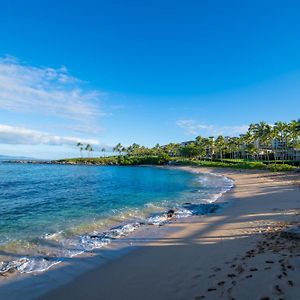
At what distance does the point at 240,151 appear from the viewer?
402 feet

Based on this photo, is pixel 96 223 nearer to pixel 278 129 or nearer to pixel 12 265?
pixel 12 265

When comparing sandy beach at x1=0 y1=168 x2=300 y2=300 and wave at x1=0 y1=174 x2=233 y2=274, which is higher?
sandy beach at x1=0 y1=168 x2=300 y2=300

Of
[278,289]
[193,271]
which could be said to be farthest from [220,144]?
[278,289]

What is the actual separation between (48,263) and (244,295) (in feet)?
23.6

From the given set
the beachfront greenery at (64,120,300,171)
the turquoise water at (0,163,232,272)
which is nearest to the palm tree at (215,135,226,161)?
the beachfront greenery at (64,120,300,171)

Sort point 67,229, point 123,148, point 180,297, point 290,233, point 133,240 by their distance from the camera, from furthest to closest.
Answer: point 123,148, point 67,229, point 133,240, point 290,233, point 180,297

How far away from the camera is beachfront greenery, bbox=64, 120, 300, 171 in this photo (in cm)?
7625

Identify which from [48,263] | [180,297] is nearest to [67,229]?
[48,263]

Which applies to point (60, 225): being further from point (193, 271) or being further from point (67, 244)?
point (193, 271)

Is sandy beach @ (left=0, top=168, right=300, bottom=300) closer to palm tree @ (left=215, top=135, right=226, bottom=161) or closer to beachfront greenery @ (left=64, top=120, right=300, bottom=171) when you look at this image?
beachfront greenery @ (left=64, top=120, right=300, bottom=171)

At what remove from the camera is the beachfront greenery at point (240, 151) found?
76.2m

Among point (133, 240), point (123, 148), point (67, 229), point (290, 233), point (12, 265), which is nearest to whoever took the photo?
point (12, 265)

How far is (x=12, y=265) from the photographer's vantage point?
32.9ft

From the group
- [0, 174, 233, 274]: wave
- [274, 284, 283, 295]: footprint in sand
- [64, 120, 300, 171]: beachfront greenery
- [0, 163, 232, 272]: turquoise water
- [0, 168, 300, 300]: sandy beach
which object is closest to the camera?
[274, 284, 283, 295]: footprint in sand
